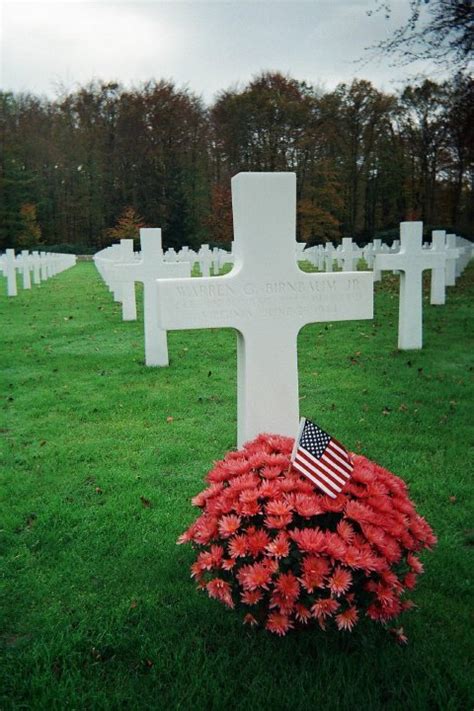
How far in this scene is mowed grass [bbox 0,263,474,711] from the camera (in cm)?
256

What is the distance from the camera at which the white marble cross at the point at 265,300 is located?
142 inches

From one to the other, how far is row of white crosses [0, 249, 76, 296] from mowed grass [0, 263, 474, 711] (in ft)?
34.1

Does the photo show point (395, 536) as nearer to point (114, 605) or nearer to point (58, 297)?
point (114, 605)

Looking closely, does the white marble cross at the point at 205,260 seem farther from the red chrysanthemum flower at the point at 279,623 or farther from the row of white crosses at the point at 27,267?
the red chrysanthemum flower at the point at 279,623

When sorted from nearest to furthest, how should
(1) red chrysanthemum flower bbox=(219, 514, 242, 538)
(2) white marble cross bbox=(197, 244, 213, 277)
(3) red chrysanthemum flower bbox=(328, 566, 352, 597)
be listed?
(3) red chrysanthemum flower bbox=(328, 566, 352, 597), (1) red chrysanthemum flower bbox=(219, 514, 242, 538), (2) white marble cross bbox=(197, 244, 213, 277)

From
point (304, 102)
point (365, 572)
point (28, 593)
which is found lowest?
point (28, 593)

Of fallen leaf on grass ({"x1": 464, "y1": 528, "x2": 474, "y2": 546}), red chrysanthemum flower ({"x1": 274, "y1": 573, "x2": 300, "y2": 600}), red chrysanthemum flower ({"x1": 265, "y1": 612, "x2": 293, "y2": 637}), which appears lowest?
fallen leaf on grass ({"x1": 464, "y1": 528, "x2": 474, "y2": 546})

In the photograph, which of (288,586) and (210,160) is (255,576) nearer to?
(288,586)

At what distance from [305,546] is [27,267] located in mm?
19914

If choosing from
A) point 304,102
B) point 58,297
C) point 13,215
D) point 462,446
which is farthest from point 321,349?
point 13,215

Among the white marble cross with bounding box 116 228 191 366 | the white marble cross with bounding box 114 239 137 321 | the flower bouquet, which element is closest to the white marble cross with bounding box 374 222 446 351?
the white marble cross with bounding box 116 228 191 366

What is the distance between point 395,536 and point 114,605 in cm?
139

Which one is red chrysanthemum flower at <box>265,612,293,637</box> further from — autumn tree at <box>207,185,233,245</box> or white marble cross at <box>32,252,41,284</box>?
autumn tree at <box>207,185,233,245</box>

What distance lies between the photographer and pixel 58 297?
17.9 metres
